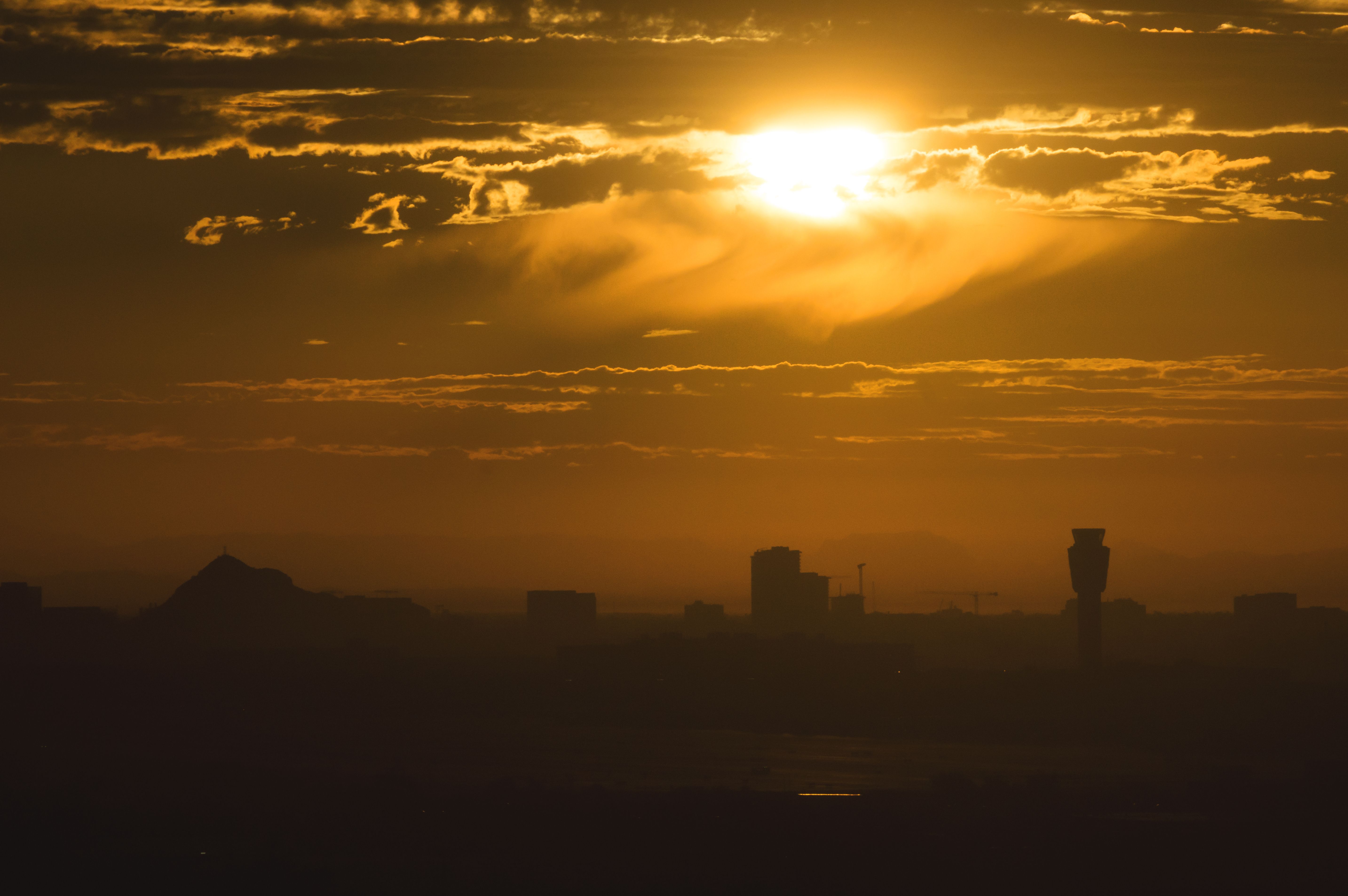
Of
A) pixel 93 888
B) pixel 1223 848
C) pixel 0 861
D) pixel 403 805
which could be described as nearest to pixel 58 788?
pixel 403 805

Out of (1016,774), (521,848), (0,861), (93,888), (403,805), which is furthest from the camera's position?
(1016,774)

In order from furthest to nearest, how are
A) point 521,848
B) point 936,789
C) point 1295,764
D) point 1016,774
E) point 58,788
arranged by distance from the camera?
point 1295,764
point 1016,774
point 936,789
point 58,788
point 521,848

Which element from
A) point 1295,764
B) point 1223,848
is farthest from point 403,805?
point 1295,764

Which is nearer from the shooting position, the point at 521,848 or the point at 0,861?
the point at 0,861

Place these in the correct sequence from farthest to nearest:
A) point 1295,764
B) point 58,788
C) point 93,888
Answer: point 1295,764 < point 58,788 < point 93,888

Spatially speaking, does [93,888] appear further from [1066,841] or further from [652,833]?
[1066,841]

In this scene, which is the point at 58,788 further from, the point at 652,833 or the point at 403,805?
the point at 652,833

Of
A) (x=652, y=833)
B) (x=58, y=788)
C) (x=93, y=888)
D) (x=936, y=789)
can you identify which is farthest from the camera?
(x=936, y=789)

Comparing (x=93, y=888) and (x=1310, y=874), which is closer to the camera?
(x=93, y=888)

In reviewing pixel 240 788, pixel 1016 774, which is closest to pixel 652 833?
pixel 240 788
